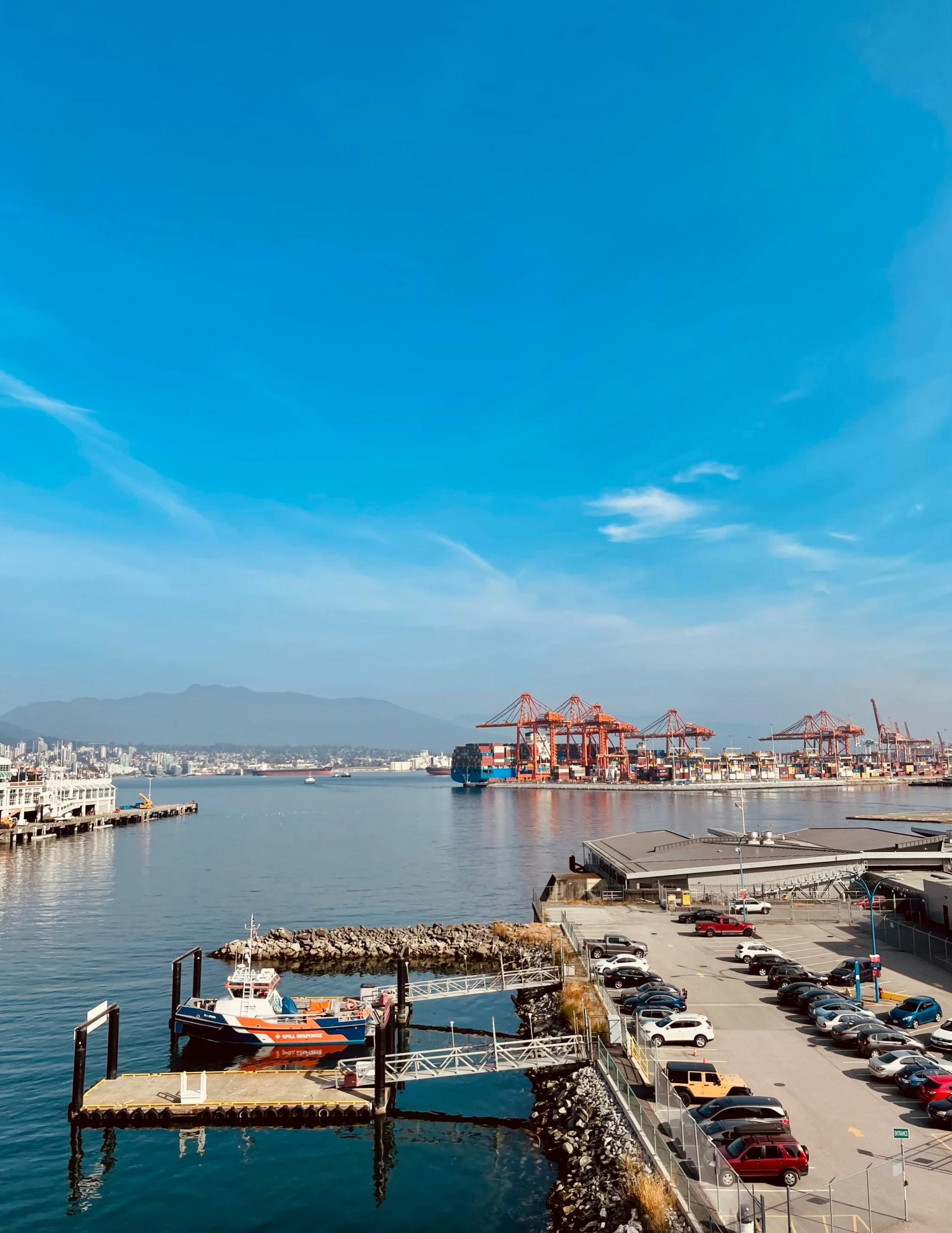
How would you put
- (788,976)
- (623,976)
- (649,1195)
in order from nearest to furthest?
1. (649,1195)
2. (788,976)
3. (623,976)

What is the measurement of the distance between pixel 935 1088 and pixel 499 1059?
46.9 ft

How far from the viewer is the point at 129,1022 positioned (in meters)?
38.2

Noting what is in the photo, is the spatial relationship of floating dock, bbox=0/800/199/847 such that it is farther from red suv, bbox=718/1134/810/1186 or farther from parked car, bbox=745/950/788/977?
red suv, bbox=718/1134/810/1186

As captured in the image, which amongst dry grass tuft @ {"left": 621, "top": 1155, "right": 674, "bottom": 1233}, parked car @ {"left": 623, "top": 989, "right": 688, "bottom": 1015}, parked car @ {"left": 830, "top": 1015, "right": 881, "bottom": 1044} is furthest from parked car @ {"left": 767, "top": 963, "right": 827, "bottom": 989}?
dry grass tuft @ {"left": 621, "top": 1155, "right": 674, "bottom": 1233}

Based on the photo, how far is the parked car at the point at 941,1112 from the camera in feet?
65.4

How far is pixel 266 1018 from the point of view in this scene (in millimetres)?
33781

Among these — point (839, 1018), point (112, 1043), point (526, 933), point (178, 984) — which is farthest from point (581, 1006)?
point (526, 933)

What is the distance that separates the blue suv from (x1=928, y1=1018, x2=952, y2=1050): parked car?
1.88 m

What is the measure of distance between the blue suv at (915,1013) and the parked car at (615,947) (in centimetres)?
1194

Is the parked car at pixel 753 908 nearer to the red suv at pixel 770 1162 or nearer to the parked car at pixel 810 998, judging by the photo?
the parked car at pixel 810 998

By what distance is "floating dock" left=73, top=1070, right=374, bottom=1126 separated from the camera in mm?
26516

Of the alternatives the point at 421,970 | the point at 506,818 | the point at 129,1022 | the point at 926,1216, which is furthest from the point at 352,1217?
the point at 506,818

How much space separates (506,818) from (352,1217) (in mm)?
149400

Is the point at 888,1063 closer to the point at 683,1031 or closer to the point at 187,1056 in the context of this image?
the point at 683,1031
